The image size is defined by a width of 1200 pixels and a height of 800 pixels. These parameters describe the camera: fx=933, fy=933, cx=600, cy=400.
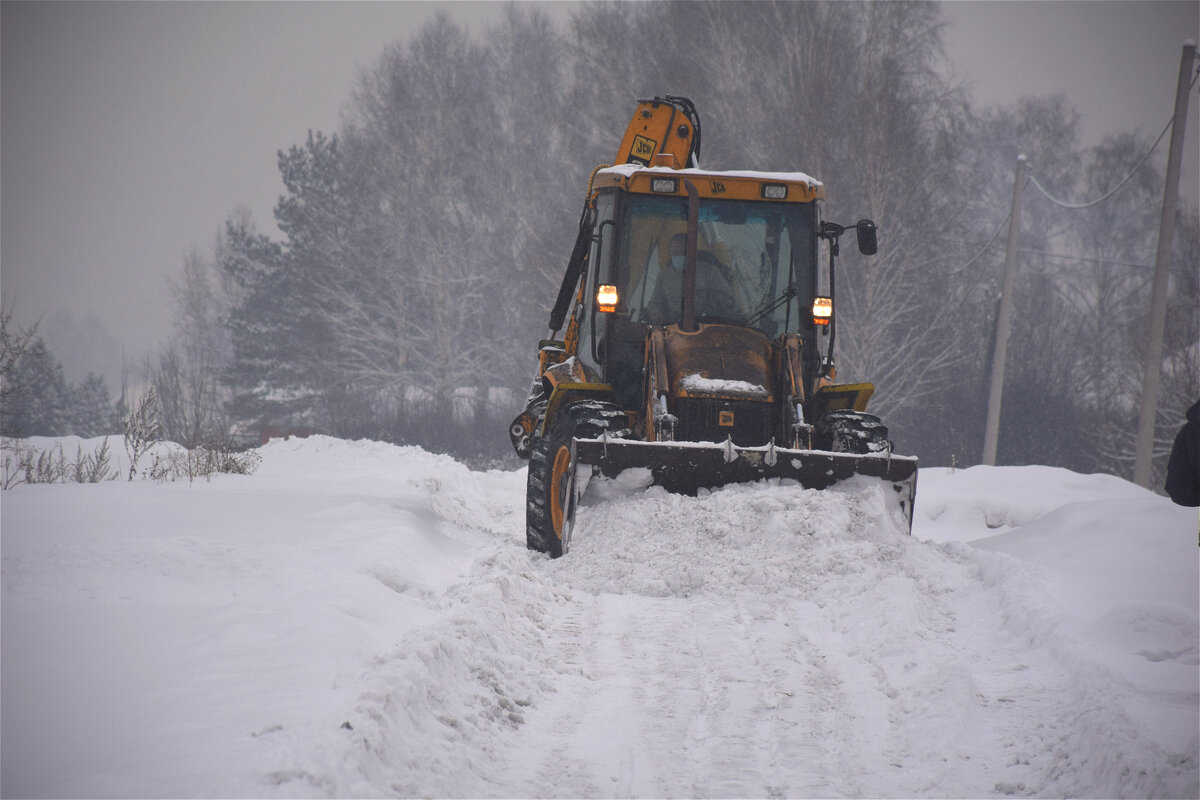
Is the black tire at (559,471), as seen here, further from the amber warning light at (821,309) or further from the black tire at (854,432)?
the amber warning light at (821,309)

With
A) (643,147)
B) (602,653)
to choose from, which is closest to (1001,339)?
(643,147)

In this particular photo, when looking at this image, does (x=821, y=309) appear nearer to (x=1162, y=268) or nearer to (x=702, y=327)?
(x=702, y=327)

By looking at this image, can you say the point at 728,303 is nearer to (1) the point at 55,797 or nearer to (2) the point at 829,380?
(2) the point at 829,380

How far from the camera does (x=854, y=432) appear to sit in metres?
6.73

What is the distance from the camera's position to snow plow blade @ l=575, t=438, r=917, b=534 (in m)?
6.16

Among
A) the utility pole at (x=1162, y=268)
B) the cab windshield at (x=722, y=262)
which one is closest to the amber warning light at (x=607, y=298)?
the cab windshield at (x=722, y=262)

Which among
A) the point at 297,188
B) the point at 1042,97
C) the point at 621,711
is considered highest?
the point at 1042,97

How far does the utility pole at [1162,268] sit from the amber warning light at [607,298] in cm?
1020

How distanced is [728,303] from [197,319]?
42.7 metres

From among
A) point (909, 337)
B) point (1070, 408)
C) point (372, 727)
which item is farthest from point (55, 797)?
point (1070, 408)

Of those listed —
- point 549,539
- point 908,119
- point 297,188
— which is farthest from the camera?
point 297,188

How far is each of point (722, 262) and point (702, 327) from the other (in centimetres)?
63

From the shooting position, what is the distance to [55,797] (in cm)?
253

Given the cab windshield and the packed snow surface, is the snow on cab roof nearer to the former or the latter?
the cab windshield
